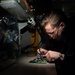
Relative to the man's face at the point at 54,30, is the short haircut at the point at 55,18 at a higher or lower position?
higher

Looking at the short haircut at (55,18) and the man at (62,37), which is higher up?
the short haircut at (55,18)

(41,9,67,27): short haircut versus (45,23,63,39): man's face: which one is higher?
(41,9,67,27): short haircut

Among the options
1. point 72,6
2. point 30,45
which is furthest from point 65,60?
point 72,6

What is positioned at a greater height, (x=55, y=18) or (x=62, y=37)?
(x=55, y=18)

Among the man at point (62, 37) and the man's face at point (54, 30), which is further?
the man's face at point (54, 30)

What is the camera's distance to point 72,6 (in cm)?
400

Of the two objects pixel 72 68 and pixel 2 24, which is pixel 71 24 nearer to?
pixel 72 68

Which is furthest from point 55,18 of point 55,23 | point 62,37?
point 62,37

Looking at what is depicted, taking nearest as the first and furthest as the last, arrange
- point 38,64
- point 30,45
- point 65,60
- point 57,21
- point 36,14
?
1. point 65,60
2. point 57,21
3. point 38,64
4. point 36,14
5. point 30,45

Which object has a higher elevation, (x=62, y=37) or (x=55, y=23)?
(x=55, y=23)

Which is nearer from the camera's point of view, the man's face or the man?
the man

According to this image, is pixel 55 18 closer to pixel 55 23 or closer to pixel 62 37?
pixel 55 23

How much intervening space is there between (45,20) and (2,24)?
3.06 ft

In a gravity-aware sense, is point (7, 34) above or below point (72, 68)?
above
